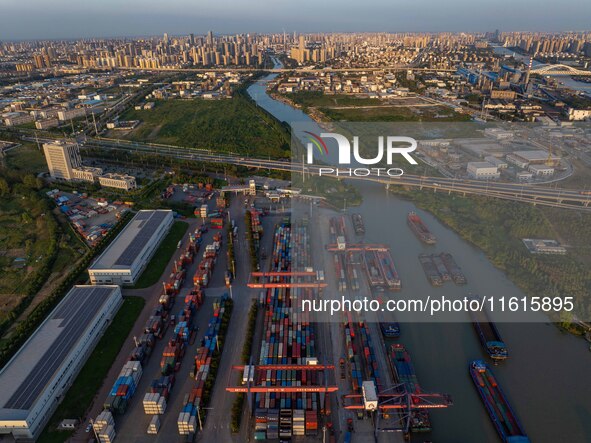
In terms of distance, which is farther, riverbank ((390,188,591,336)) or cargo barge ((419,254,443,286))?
cargo barge ((419,254,443,286))

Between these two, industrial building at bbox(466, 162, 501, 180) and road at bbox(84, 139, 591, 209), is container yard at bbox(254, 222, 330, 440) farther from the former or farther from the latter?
industrial building at bbox(466, 162, 501, 180)

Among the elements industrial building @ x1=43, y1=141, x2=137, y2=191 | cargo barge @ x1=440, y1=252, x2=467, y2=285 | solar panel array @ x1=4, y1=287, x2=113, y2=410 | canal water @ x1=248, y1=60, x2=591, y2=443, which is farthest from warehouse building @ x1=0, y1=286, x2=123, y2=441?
cargo barge @ x1=440, y1=252, x2=467, y2=285

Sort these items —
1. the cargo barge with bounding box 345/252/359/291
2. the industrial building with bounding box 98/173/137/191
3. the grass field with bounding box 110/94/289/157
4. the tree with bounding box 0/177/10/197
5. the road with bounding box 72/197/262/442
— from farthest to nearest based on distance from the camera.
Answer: the grass field with bounding box 110/94/289/157, the industrial building with bounding box 98/173/137/191, the tree with bounding box 0/177/10/197, the cargo barge with bounding box 345/252/359/291, the road with bounding box 72/197/262/442

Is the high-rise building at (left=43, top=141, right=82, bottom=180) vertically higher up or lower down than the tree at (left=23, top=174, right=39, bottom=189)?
higher up

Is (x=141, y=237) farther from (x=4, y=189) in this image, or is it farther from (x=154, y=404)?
(x=4, y=189)

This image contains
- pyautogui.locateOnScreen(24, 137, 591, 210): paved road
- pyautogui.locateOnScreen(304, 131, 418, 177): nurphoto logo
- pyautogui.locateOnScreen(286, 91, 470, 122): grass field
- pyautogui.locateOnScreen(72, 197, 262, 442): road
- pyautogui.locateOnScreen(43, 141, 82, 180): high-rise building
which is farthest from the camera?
pyautogui.locateOnScreen(286, 91, 470, 122): grass field

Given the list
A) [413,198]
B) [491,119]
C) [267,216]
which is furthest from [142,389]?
[491,119]

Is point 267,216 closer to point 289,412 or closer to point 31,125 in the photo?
point 289,412

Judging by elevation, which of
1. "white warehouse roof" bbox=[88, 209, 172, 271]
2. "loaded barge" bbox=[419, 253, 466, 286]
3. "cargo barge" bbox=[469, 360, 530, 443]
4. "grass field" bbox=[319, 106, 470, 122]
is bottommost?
"cargo barge" bbox=[469, 360, 530, 443]
